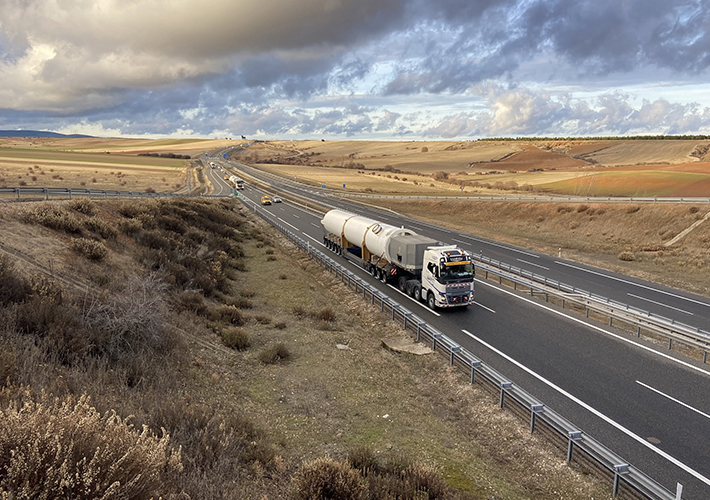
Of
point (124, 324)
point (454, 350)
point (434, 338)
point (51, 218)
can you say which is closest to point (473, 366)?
point (454, 350)

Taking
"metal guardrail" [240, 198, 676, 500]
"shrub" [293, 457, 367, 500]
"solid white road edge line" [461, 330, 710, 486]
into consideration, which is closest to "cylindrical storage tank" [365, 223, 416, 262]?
"metal guardrail" [240, 198, 676, 500]

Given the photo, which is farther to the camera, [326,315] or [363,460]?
[326,315]

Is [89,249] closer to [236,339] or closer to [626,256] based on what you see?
[236,339]

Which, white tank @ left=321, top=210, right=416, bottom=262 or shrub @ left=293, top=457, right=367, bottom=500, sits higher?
white tank @ left=321, top=210, right=416, bottom=262

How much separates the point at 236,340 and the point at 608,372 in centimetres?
1244

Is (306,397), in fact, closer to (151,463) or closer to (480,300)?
(151,463)

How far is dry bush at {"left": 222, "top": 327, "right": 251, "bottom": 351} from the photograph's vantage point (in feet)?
46.1

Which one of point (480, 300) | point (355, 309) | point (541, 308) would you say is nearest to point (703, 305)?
point (541, 308)

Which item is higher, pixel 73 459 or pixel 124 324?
pixel 73 459

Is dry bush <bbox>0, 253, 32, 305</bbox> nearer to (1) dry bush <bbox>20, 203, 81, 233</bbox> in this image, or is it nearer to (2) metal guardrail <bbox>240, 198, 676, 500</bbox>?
(1) dry bush <bbox>20, 203, 81, 233</bbox>

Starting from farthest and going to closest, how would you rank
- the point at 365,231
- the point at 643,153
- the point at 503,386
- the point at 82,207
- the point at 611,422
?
1. the point at 643,153
2. the point at 365,231
3. the point at 82,207
4. the point at 503,386
5. the point at 611,422

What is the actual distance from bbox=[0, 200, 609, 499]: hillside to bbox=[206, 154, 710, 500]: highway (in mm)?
2065

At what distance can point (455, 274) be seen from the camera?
65.0ft

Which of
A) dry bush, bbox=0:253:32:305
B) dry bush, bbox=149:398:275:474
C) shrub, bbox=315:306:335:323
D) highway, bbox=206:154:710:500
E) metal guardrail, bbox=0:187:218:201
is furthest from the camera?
metal guardrail, bbox=0:187:218:201
